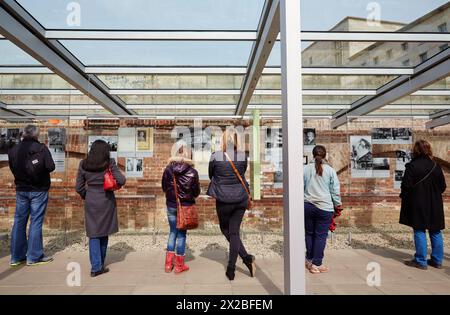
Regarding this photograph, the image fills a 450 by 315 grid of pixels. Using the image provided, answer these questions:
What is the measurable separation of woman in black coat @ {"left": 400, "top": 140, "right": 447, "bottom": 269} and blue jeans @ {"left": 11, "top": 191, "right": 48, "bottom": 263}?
5.16m

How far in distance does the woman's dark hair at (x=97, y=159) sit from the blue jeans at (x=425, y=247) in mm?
4305

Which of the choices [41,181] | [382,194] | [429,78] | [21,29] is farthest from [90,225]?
[382,194]

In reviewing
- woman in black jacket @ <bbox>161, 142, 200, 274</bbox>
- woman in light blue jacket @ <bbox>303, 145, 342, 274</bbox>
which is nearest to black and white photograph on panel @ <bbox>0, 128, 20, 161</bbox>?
woman in black jacket @ <bbox>161, 142, 200, 274</bbox>

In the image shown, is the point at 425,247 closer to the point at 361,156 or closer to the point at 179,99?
the point at 361,156

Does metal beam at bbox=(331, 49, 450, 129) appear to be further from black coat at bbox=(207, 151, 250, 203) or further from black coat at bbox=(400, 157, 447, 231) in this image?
black coat at bbox=(207, 151, 250, 203)

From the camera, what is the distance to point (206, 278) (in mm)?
3760

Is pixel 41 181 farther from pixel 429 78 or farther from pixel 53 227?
pixel 429 78

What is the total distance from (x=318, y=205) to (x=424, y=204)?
5.12ft

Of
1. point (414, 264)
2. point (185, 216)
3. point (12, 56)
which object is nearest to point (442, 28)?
point (414, 264)

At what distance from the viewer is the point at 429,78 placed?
4.63 meters

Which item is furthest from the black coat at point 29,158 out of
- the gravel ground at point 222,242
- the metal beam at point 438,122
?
the metal beam at point 438,122

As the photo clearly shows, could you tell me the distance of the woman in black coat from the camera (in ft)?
13.7

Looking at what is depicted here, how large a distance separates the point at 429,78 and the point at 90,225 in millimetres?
5275

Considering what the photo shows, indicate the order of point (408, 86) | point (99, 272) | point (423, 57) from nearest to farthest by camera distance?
point (99, 272) < point (423, 57) < point (408, 86)
